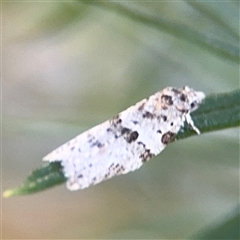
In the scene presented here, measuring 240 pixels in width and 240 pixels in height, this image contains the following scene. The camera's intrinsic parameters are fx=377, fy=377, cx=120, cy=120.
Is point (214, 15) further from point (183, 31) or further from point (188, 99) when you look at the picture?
point (188, 99)

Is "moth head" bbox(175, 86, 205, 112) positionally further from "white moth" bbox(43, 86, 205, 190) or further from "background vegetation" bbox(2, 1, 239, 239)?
"background vegetation" bbox(2, 1, 239, 239)

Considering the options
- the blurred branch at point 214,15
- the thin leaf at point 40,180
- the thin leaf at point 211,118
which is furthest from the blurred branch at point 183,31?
the thin leaf at point 40,180

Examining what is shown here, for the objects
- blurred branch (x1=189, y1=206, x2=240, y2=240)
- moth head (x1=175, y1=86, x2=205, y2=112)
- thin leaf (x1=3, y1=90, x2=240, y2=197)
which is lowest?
blurred branch (x1=189, y1=206, x2=240, y2=240)

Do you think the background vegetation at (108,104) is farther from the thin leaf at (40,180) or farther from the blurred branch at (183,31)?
the thin leaf at (40,180)

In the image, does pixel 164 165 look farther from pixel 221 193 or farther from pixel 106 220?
pixel 106 220

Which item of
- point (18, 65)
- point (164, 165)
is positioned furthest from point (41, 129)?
point (18, 65)

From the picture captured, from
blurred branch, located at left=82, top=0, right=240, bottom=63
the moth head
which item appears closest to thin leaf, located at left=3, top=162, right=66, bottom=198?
the moth head
